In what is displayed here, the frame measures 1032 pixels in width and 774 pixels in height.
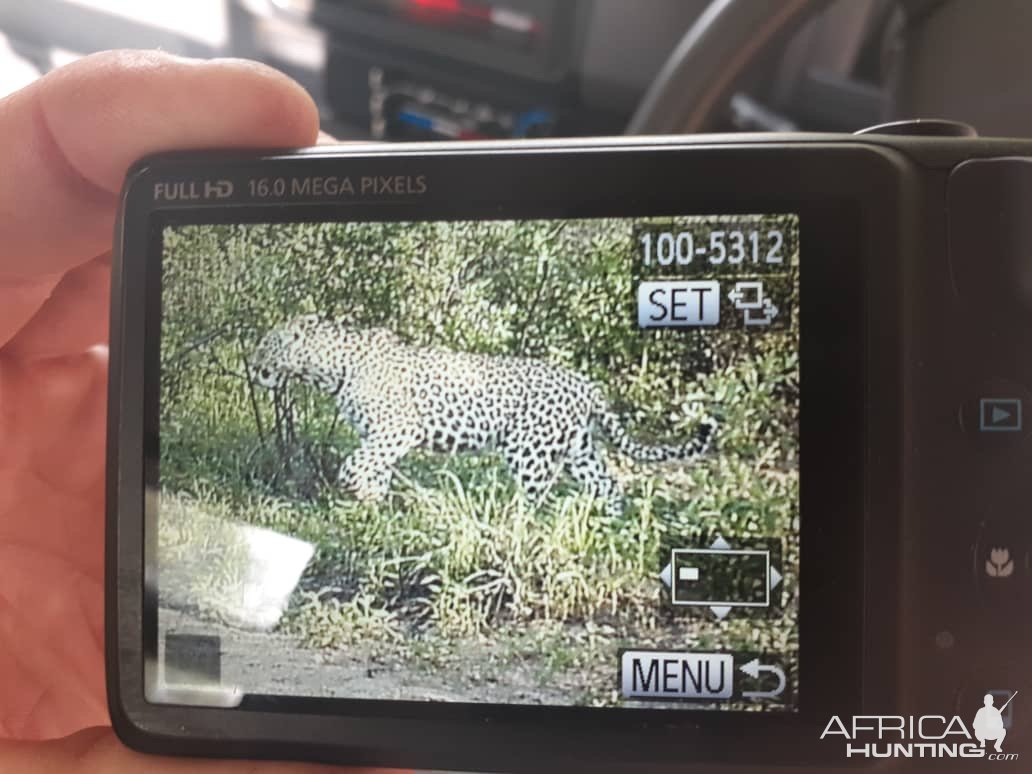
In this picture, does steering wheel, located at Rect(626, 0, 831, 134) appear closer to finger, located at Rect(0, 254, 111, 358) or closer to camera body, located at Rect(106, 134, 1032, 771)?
camera body, located at Rect(106, 134, 1032, 771)

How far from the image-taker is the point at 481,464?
1.42ft

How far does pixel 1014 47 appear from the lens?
1.95ft

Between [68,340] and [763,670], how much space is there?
1.59 ft

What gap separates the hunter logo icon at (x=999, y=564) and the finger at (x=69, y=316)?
21.5 inches

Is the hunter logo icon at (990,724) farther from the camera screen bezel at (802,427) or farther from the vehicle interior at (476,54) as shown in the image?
the vehicle interior at (476,54)

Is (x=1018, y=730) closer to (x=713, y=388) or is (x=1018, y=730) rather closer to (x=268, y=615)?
(x=713, y=388)

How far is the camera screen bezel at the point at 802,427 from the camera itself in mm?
413

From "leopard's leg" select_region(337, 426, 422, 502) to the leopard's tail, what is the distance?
96mm

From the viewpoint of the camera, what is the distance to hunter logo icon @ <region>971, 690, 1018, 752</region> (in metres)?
0.41

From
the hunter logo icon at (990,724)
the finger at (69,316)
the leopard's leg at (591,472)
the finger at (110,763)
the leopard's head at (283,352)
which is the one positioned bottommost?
the finger at (110,763)

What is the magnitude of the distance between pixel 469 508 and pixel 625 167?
0.19m

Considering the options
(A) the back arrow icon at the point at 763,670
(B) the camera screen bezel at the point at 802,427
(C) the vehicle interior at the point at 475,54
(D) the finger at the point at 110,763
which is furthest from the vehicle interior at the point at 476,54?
(D) the finger at the point at 110,763

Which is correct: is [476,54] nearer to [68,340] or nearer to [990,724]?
[68,340]

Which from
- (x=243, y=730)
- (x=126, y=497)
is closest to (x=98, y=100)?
(x=126, y=497)
